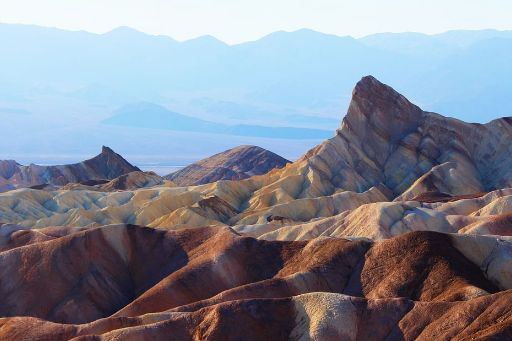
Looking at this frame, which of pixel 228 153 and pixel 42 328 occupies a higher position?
pixel 42 328

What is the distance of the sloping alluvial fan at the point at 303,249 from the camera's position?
4400 cm

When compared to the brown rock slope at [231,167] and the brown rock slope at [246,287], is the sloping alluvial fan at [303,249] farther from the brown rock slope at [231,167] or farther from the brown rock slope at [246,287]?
the brown rock slope at [231,167]

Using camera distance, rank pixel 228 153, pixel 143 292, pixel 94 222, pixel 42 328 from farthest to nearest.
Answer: pixel 228 153
pixel 94 222
pixel 143 292
pixel 42 328

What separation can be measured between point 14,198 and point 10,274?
1843 inches

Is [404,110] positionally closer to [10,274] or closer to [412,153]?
[412,153]

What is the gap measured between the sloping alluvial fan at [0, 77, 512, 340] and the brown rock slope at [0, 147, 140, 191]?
35351mm

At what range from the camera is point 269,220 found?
296 feet

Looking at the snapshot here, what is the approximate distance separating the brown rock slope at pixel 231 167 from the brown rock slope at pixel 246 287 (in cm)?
9782

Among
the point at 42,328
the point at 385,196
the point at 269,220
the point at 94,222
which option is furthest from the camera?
the point at 385,196

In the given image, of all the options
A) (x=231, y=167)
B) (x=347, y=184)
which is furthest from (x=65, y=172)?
(x=347, y=184)

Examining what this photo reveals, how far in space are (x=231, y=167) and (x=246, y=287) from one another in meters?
133

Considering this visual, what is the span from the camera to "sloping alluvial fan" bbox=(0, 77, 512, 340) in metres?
44.0

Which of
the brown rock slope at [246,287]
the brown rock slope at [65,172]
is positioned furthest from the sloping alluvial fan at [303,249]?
the brown rock slope at [65,172]

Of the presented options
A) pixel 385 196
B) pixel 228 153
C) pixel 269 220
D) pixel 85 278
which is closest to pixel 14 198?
pixel 269 220
